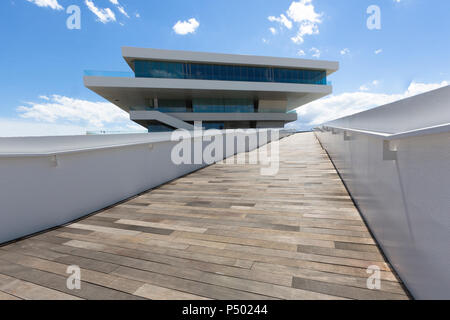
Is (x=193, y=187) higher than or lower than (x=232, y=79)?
lower

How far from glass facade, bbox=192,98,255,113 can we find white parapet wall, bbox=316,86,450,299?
25470 millimetres

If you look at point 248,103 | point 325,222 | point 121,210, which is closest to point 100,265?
point 121,210

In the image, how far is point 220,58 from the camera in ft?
80.7

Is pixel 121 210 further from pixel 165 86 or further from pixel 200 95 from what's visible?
pixel 200 95

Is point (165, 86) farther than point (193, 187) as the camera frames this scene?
Yes

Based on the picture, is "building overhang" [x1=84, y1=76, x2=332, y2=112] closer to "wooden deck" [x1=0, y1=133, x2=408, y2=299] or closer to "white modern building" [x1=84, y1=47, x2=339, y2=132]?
"white modern building" [x1=84, y1=47, x2=339, y2=132]

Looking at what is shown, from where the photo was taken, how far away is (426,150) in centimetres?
122

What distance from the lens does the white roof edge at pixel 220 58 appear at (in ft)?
73.4

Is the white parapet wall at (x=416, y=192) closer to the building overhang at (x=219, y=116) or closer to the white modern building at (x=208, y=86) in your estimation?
the white modern building at (x=208, y=86)

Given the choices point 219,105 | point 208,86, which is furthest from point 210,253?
point 219,105

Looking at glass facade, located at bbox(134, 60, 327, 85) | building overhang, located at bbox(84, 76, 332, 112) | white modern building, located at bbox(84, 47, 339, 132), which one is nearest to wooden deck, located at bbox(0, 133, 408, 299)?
white modern building, located at bbox(84, 47, 339, 132)

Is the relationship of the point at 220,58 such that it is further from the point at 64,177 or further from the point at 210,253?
the point at 210,253

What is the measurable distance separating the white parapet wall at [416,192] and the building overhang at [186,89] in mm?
23814
